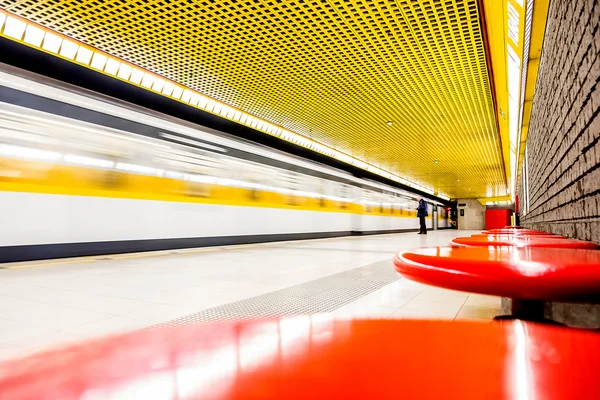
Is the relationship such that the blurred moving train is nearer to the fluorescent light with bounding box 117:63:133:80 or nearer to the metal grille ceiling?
the fluorescent light with bounding box 117:63:133:80

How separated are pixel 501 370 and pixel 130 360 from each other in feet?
1.05

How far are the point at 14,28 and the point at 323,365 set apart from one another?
17.0ft

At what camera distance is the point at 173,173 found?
269 inches

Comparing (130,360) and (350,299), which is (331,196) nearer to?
(350,299)

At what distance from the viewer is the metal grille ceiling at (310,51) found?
3457mm

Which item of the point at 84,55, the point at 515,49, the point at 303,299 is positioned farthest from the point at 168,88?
the point at 515,49

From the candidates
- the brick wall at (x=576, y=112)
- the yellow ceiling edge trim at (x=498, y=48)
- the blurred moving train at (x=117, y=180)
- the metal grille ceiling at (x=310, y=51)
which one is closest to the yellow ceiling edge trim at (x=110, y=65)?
the metal grille ceiling at (x=310, y=51)

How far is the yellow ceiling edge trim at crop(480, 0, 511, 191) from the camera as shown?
3.56 m

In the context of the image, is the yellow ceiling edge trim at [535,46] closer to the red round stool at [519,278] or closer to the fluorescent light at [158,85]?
the red round stool at [519,278]

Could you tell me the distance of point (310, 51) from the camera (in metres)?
4.24

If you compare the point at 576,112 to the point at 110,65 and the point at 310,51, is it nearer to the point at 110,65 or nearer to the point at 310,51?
the point at 310,51

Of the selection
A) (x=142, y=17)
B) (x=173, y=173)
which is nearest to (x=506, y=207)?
(x=173, y=173)

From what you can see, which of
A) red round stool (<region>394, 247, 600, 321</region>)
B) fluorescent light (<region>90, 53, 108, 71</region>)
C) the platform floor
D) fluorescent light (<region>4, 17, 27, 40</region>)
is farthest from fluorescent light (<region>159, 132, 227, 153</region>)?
red round stool (<region>394, 247, 600, 321</region>)

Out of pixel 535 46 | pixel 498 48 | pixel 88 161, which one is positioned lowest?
pixel 88 161
